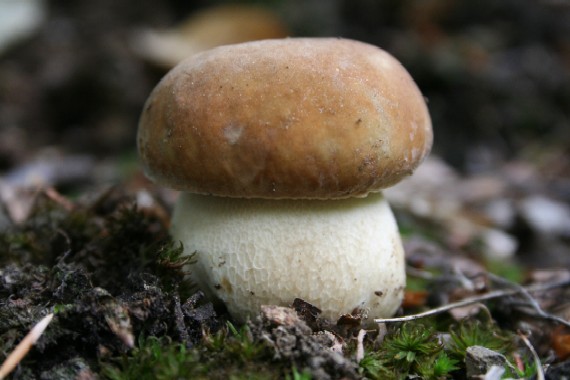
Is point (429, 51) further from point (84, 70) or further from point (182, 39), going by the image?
point (84, 70)

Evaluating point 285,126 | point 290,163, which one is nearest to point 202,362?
point 290,163

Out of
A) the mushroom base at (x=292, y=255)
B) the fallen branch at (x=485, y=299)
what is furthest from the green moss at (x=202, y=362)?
the fallen branch at (x=485, y=299)

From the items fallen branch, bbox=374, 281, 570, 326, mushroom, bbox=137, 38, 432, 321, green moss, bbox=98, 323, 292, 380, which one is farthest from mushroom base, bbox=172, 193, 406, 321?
green moss, bbox=98, 323, 292, 380

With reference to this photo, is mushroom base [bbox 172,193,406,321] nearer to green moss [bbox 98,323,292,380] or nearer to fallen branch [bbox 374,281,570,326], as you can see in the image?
fallen branch [bbox 374,281,570,326]

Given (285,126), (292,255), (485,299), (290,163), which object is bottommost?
(485,299)

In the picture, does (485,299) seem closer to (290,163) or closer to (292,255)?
(292,255)

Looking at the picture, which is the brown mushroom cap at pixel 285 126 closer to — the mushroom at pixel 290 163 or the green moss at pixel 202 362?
the mushroom at pixel 290 163
